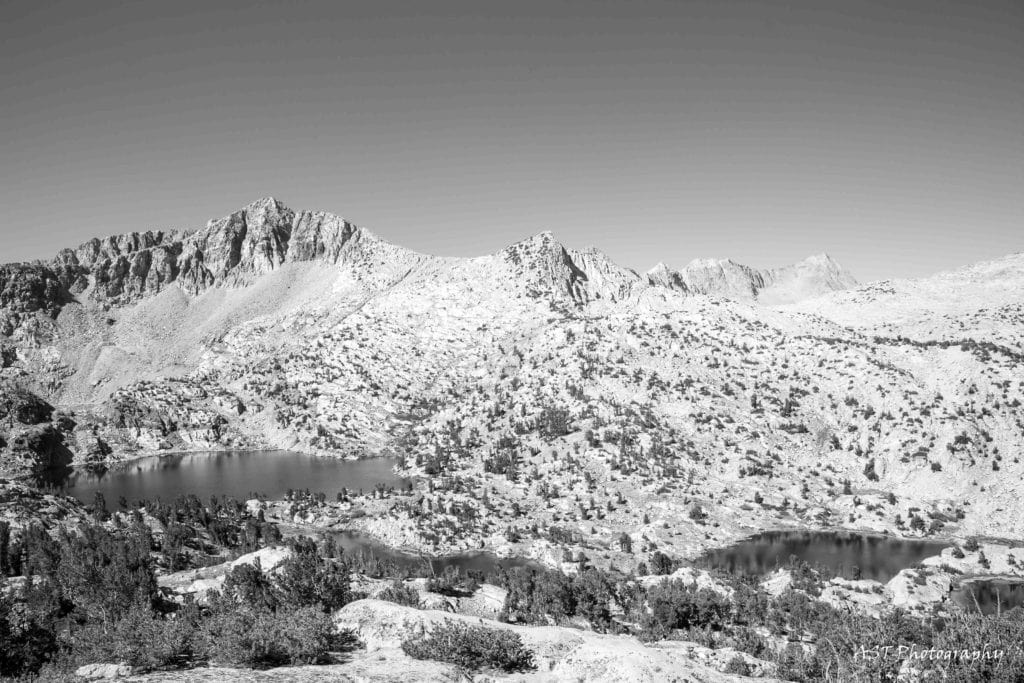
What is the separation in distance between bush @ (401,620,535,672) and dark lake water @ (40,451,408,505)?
285 ft

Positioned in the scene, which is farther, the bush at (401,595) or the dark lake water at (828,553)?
the dark lake water at (828,553)

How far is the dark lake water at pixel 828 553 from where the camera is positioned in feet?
218

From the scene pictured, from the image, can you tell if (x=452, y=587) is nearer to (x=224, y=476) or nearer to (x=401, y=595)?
(x=401, y=595)

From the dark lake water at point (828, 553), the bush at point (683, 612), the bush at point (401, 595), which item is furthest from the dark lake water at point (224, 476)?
the bush at point (683, 612)

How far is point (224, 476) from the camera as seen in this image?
123000 millimetres

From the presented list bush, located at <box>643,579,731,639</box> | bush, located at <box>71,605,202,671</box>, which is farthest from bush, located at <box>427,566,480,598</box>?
bush, located at <box>71,605,202,671</box>

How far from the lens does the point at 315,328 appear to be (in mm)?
190875

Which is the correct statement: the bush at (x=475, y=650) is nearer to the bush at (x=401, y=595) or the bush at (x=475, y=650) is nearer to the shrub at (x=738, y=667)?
the shrub at (x=738, y=667)

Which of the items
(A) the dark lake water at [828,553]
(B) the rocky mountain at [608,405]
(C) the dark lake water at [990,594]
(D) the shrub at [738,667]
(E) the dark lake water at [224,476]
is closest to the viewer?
(D) the shrub at [738,667]

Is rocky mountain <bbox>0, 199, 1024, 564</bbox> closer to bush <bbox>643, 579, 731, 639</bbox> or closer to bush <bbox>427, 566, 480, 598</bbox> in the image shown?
bush <bbox>643, 579, 731, 639</bbox>

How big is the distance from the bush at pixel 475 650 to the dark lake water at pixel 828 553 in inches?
1995

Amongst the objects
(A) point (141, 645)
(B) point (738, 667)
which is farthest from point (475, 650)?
(B) point (738, 667)

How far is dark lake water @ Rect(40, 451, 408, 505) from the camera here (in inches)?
4323

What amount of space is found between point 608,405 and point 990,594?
66.1m
